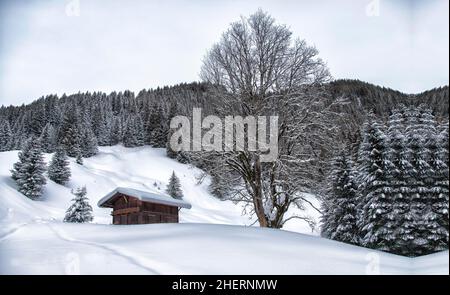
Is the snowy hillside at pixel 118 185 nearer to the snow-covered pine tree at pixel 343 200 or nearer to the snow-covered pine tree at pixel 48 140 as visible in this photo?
the snow-covered pine tree at pixel 48 140

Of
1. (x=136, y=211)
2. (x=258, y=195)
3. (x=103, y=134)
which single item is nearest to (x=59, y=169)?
(x=136, y=211)

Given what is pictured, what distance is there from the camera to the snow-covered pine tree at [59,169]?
50366 mm

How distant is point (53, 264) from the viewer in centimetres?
568

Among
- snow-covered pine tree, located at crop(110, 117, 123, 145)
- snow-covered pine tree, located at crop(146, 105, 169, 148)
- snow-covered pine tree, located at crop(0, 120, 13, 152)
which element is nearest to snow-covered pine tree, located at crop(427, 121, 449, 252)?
snow-covered pine tree, located at crop(146, 105, 169, 148)

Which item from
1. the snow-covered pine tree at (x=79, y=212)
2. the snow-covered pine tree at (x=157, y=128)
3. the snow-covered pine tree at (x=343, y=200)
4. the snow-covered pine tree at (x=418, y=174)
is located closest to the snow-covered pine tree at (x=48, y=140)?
the snow-covered pine tree at (x=157, y=128)

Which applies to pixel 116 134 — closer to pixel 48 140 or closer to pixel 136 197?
pixel 48 140

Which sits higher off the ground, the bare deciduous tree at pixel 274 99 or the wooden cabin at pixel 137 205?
the bare deciduous tree at pixel 274 99

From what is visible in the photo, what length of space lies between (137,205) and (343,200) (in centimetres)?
1260

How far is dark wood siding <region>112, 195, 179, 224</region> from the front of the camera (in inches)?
1018

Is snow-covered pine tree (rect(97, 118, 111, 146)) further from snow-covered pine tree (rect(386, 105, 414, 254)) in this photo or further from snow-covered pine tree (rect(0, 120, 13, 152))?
snow-covered pine tree (rect(386, 105, 414, 254))

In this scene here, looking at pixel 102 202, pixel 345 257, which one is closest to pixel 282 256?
pixel 345 257
